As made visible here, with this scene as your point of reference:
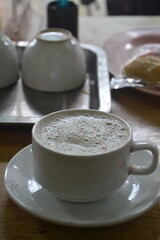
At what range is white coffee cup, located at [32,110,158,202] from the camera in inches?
15.0

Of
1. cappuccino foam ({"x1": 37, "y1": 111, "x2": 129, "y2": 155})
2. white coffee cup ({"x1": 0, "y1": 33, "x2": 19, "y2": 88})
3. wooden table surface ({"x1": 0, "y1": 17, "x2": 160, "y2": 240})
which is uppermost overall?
cappuccino foam ({"x1": 37, "y1": 111, "x2": 129, "y2": 155})

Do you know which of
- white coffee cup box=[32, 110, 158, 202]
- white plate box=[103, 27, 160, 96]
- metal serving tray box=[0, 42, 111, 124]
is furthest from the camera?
white plate box=[103, 27, 160, 96]

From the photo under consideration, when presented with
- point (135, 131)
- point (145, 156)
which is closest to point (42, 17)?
point (135, 131)

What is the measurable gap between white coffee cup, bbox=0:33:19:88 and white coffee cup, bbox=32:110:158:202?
0.27 meters

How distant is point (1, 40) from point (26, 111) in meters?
0.14

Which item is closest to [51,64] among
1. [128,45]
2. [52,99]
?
[52,99]

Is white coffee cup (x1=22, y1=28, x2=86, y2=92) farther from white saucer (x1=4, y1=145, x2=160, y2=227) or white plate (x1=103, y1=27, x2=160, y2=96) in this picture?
white saucer (x1=4, y1=145, x2=160, y2=227)

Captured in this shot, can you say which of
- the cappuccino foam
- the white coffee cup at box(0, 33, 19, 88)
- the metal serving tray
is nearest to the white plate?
the metal serving tray

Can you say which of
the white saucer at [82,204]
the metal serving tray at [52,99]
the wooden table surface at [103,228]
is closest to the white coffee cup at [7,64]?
the metal serving tray at [52,99]

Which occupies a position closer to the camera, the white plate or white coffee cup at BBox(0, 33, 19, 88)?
white coffee cup at BBox(0, 33, 19, 88)

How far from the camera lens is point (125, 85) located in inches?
26.5

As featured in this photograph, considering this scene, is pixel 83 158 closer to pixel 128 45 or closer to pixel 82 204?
pixel 82 204

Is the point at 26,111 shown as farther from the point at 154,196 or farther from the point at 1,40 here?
the point at 154,196

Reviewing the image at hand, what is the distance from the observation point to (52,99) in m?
0.66
